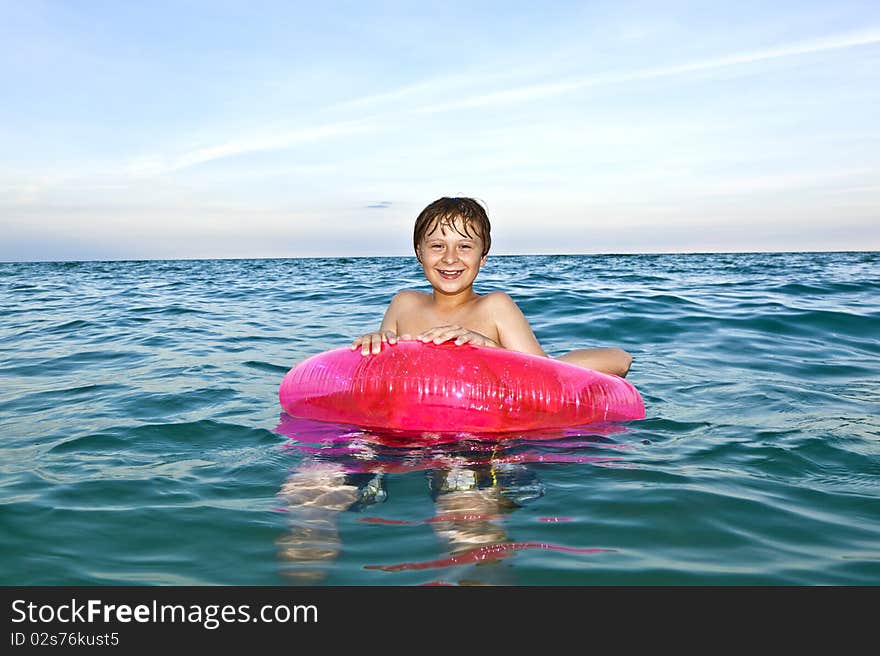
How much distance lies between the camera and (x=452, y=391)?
3.32 meters

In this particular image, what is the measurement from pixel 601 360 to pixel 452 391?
1342 mm

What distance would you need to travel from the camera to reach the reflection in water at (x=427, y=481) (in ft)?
7.61

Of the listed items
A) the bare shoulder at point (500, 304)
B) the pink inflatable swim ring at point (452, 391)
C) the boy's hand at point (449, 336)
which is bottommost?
the pink inflatable swim ring at point (452, 391)

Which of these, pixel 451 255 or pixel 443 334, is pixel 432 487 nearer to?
pixel 443 334

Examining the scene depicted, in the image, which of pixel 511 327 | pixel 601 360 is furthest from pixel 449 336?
pixel 601 360

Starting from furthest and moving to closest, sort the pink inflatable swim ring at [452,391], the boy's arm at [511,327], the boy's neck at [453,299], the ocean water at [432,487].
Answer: the boy's neck at [453,299] < the boy's arm at [511,327] < the pink inflatable swim ring at [452,391] < the ocean water at [432,487]

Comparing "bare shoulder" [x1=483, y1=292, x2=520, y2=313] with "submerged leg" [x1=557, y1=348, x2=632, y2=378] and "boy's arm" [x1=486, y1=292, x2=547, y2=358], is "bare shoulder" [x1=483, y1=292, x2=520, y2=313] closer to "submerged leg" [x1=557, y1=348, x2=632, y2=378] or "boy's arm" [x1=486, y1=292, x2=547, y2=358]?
"boy's arm" [x1=486, y1=292, x2=547, y2=358]

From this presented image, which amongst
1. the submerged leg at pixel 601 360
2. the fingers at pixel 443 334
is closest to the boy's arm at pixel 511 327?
the submerged leg at pixel 601 360

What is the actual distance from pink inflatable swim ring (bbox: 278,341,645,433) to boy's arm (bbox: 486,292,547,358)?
0.39 meters

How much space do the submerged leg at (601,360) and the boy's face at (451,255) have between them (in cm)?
77

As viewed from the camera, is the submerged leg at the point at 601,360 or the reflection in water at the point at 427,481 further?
the submerged leg at the point at 601,360

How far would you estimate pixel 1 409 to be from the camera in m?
4.58

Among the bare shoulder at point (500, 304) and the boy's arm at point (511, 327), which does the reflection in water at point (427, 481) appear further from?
the bare shoulder at point (500, 304)
